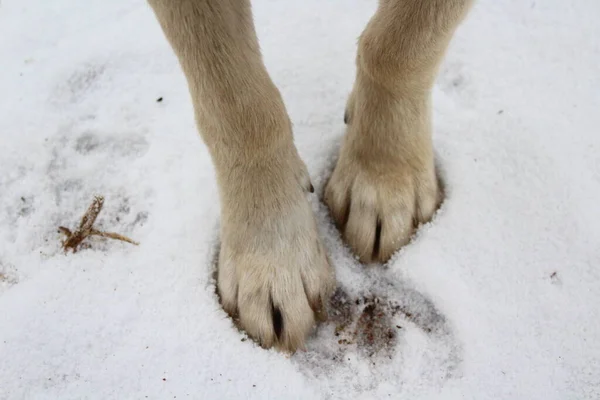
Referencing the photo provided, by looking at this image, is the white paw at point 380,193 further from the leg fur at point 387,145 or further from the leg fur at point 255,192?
the leg fur at point 255,192

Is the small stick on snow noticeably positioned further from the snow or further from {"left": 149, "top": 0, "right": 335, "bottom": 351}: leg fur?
{"left": 149, "top": 0, "right": 335, "bottom": 351}: leg fur

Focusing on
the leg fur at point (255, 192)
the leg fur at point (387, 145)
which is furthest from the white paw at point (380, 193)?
the leg fur at point (255, 192)

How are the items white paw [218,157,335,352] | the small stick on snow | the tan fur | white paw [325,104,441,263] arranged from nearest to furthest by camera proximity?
the tan fur < white paw [218,157,335,352] < white paw [325,104,441,263] < the small stick on snow

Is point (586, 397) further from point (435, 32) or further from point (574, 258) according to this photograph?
point (435, 32)

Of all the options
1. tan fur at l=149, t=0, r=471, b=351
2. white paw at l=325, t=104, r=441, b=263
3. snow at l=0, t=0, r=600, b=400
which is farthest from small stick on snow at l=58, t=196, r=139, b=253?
white paw at l=325, t=104, r=441, b=263

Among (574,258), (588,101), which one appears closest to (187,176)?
(574,258)
